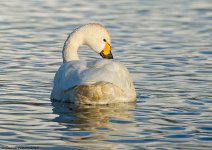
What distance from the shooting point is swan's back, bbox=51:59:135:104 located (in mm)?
11734

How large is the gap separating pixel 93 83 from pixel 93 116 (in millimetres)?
512

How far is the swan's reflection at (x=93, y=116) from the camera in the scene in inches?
419

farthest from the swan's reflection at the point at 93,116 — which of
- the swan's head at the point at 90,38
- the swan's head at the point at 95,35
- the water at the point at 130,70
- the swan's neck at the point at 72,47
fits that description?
the swan's head at the point at 95,35

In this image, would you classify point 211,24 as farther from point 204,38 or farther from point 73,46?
point 73,46

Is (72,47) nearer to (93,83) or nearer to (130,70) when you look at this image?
(130,70)

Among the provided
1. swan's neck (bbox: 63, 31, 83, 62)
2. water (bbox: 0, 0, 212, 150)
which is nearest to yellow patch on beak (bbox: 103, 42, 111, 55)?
swan's neck (bbox: 63, 31, 83, 62)

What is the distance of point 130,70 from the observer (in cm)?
1509

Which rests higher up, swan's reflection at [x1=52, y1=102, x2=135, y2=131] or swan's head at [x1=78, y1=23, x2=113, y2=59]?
swan's head at [x1=78, y1=23, x2=113, y2=59]

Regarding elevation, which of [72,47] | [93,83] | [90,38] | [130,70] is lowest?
[130,70]

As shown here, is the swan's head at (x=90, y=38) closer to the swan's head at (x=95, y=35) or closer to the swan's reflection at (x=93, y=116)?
the swan's head at (x=95, y=35)

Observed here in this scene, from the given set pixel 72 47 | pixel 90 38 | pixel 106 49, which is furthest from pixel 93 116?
pixel 106 49

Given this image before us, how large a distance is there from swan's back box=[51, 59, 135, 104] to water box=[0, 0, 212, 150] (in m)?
0.14

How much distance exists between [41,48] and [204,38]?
138 inches

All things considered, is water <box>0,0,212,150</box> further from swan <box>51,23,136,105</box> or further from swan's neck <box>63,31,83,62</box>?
swan's neck <box>63,31,83,62</box>
